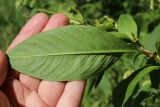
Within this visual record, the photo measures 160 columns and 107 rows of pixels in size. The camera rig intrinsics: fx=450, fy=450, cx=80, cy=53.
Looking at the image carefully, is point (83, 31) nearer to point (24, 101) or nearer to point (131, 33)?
point (131, 33)

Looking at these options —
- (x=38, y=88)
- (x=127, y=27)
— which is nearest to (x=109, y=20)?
(x=127, y=27)

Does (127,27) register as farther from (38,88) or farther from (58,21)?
(38,88)

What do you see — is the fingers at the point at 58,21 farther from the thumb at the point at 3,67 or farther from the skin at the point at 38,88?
the thumb at the point at 3,67

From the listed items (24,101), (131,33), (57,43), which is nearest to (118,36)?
(131,33)

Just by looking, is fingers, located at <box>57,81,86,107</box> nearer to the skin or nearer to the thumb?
the skin

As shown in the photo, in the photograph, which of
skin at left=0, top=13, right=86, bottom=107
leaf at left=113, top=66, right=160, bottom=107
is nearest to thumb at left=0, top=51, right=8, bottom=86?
skin at left=0, top=13, right=86, bottom=107
